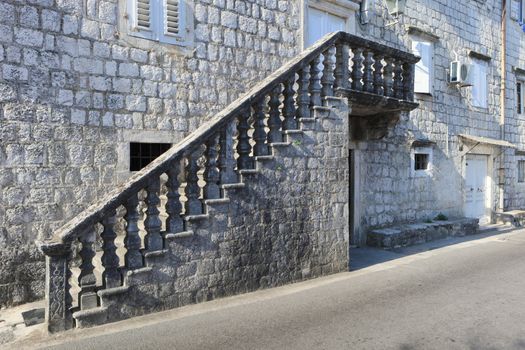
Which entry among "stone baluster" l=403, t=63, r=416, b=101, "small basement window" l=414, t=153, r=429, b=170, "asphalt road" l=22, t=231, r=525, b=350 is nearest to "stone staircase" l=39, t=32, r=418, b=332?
"asphalt road" l=22, t=231, r=525, b=350

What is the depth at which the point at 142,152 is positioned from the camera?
21.6ft

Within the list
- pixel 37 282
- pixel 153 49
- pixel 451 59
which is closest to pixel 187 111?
pixel 153 49

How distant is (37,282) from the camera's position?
5.42 meters

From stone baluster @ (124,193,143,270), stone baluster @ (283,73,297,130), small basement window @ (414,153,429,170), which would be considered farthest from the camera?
small basement window @ (414,153,429,170)

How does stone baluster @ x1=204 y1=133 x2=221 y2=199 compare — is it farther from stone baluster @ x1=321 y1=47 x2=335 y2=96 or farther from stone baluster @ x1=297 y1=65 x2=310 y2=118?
stone baluster @ x1=321 y1=47 x2=335 y2=96

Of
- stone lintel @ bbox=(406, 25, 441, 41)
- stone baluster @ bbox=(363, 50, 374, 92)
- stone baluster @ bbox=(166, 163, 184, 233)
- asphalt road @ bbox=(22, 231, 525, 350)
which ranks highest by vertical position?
stone lintel @ bbox=(406, 25, 441, 41)

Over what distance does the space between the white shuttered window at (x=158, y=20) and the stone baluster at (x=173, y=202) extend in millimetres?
2708

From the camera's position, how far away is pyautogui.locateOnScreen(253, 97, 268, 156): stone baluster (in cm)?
564

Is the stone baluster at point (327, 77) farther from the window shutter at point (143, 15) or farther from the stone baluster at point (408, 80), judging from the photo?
the window shutter at point (143, 15)

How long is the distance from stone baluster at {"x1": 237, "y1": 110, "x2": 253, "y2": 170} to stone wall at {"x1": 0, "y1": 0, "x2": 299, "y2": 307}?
5.38 feet

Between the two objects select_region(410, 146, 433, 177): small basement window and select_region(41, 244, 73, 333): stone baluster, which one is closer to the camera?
select_region(41, 244, 73, 333): stone baluster

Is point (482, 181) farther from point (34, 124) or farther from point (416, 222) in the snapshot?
point (34, 124)

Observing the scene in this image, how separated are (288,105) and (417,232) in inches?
219

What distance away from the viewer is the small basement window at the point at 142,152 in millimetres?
6457
